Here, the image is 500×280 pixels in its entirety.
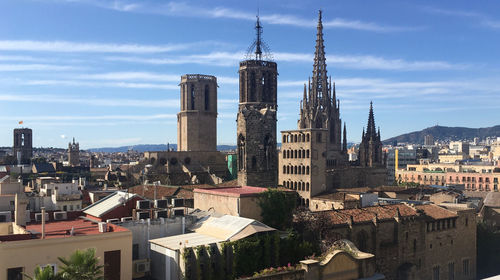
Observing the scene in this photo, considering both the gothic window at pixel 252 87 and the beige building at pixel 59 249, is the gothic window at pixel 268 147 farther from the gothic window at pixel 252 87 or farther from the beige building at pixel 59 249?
the beige building at pixel 59 249

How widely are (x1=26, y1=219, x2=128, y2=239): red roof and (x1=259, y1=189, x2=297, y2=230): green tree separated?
11450 mm

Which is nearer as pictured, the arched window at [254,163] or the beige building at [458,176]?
the arched window at [254,163]

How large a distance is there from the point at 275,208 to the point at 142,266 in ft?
35.4

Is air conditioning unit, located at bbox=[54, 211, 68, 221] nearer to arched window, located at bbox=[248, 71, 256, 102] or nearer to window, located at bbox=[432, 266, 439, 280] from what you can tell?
arched window, located at bbox=[248, 71, 256, 102]

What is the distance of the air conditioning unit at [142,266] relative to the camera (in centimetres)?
3053

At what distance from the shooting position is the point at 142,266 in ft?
101

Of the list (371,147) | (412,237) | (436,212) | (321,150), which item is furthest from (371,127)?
(412,237)

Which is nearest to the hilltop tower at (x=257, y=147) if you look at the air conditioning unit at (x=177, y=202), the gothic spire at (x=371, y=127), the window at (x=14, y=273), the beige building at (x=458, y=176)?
the air conditioning unit at (x=177, y=202)

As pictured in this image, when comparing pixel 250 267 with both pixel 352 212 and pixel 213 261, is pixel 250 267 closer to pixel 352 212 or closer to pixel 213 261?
pixel 213 261

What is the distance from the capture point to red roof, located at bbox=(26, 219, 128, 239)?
2888 centimetres

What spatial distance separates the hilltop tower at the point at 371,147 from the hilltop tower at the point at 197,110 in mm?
30616

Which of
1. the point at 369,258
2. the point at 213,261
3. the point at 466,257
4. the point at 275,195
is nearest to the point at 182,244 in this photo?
the point at 213,261

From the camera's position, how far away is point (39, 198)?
144 ft

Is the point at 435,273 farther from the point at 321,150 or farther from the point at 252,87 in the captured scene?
the point at 252,87
